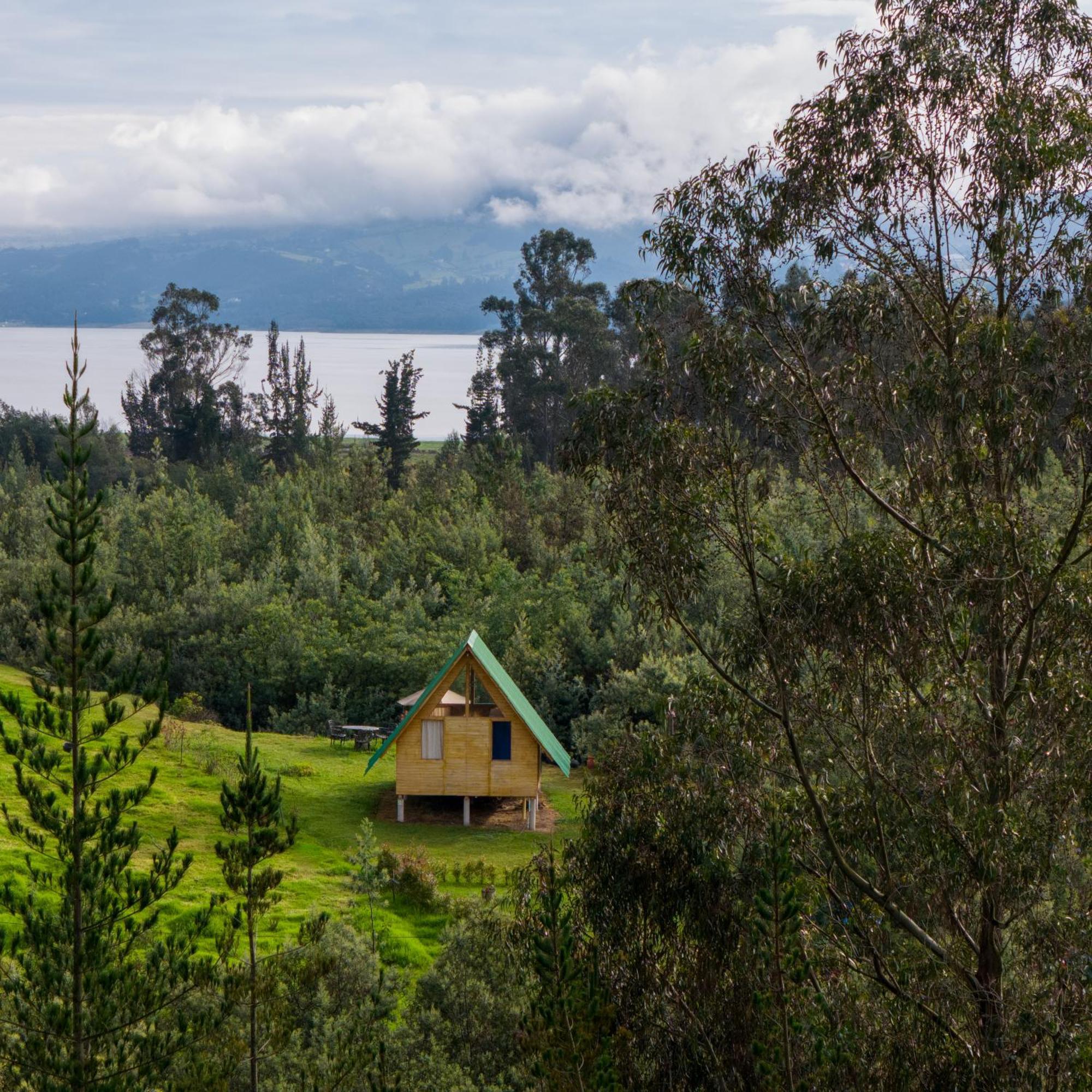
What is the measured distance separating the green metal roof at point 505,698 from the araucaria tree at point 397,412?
106 feet

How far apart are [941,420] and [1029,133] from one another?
7.65ft

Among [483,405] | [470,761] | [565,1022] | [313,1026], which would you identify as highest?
[483,405]

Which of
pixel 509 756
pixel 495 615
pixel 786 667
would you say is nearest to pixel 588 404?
pixel 786 667

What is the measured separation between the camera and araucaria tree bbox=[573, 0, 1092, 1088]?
29.2 feet

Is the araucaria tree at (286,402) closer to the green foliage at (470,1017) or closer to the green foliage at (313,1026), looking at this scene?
the green foliage at (313,1026)

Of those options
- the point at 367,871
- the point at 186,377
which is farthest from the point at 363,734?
the point at 186,377

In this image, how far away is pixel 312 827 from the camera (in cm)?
2048

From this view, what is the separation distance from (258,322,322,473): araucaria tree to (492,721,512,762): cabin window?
1451 inches

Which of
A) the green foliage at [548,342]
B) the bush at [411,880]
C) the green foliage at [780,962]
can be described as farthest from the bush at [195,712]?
the green foliage at [548,342]

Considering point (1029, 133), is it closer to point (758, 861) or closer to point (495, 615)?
point (758, 861)

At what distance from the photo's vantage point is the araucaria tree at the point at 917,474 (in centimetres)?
889

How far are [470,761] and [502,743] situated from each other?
0.65m

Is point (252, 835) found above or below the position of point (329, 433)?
below

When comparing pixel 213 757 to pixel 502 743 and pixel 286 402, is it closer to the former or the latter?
pixel 502 743
